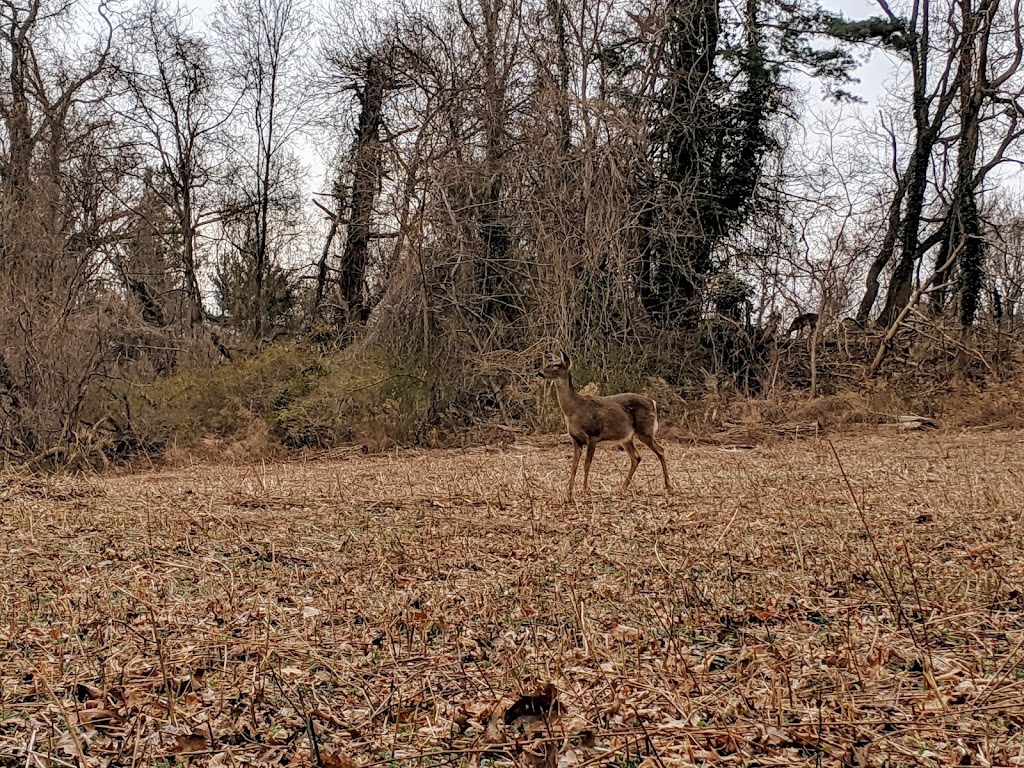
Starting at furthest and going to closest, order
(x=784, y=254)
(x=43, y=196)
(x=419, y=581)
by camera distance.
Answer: (x=784, y=254)
(x=43, y=196)
(x=419, y=581)

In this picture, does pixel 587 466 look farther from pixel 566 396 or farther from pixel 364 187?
pixel 364 187

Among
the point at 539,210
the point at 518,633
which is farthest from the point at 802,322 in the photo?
the point at 518,633

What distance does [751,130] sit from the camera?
1933 centimetres

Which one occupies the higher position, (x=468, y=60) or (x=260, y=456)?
(x=468, y=60)

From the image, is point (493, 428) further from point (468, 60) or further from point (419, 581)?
point (419, 581)

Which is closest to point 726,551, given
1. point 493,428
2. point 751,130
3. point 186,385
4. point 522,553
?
point 522,553

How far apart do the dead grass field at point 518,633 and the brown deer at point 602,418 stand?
1134 millimetres

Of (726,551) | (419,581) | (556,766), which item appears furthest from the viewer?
(726,551)

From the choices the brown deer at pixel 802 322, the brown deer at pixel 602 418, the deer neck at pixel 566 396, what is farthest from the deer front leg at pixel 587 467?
the brown deer at pixel 802 322

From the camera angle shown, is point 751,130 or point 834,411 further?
point 751,130

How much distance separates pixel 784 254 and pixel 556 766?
57.0 feet

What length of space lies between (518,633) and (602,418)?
5155 mm

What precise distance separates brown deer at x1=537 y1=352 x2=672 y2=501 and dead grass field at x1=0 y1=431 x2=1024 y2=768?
3.72 ft

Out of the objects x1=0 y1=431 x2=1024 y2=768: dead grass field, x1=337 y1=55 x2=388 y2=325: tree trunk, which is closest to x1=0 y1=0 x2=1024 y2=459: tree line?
x1=337 y1=55 x2=388 y2=325: tree trunk
